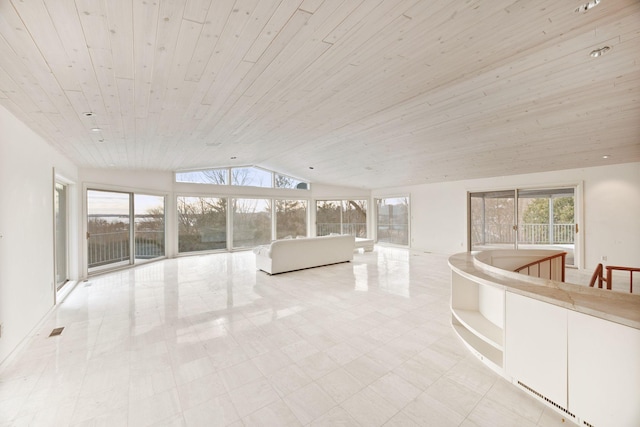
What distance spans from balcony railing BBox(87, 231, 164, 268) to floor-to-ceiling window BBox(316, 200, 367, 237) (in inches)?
216

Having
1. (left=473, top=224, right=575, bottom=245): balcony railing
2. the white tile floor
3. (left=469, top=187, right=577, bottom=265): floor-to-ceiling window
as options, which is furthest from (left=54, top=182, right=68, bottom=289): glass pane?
(left=473, top=224, right=575, bottom=245): balcony railing

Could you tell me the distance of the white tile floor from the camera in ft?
5.51

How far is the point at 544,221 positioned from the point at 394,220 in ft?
14.0

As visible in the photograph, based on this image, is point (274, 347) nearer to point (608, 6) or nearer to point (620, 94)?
point (608, 6)

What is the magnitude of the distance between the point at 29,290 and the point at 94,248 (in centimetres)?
329

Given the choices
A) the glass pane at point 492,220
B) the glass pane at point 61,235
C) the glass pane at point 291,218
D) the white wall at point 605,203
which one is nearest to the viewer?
the glass pane at point 61,235

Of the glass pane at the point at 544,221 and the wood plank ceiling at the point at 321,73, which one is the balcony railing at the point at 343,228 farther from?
the wood plank ceiling at the point at 321,73

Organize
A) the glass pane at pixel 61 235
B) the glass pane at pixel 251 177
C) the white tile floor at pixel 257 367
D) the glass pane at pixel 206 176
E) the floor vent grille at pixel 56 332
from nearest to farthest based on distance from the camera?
the white tile floor at pixel 257 367
the floor vent grille at pixel 56 332
the glass pane at pixel 61 235
the glass pane at pixel 206 176
the glass pane at pixel 251 177

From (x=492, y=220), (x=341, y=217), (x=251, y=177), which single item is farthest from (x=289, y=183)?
(x=492, y=220)

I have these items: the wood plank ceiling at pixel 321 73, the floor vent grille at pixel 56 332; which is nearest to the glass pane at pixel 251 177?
the wood plank ceiling at pixel 321 73

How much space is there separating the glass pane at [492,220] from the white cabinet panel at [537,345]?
643cm

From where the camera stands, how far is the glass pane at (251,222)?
8.82m

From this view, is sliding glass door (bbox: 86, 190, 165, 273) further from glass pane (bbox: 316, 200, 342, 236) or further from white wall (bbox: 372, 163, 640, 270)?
white wall (bbox: 372, 163, 640, 270)

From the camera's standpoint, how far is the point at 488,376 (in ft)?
6.76
